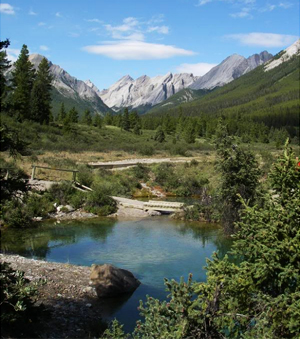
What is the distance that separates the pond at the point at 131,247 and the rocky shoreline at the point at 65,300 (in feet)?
2.95

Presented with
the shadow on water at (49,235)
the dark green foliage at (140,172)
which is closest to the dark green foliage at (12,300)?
the shadow on water at (49,235)

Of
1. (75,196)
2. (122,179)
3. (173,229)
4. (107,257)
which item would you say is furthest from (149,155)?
(107,257)

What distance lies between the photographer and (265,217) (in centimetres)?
830

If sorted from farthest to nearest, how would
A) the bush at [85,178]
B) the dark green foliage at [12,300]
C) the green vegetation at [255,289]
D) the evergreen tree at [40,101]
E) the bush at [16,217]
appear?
the evergreen tree at [40,101] < the bush at [85,178] < the bush at [16,217] < the dark green foliage at [12,300] < the green vegetation at [255,289]

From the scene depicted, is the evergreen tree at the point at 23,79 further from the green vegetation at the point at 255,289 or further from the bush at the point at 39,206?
the green vegetation at the point at 255,289

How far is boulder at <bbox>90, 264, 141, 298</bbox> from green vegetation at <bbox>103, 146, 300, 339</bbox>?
776cm

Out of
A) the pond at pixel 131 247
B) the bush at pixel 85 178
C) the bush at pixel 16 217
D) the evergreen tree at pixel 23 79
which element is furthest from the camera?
the evergreen tree at pixel 23 79

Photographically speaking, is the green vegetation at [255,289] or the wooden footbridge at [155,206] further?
the wooden footbridge at [155,206]

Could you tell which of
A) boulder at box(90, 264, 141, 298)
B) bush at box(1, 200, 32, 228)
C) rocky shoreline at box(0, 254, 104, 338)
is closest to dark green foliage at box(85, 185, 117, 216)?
bush at box(1, 200, 32, 228)

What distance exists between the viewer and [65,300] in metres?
14.4

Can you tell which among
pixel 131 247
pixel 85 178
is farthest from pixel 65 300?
pixel 85 178

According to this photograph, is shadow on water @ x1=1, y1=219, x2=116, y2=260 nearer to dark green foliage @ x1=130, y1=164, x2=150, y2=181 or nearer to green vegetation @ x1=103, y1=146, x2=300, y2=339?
green vegetation @ x1=103, y1=146, x2=300, y2=339

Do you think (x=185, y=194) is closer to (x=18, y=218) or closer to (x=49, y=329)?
(x=18, y=218)

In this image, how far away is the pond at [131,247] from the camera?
17141mm
